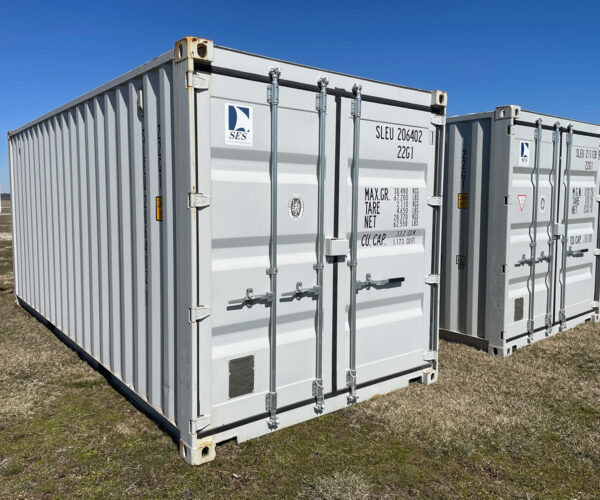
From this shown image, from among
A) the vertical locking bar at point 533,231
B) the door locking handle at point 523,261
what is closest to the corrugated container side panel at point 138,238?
the door locking handle at point 523,261

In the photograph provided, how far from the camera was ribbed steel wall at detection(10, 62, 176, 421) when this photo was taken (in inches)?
171

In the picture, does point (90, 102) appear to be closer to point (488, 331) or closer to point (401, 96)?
point (401, 96)

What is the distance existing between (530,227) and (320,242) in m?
3.98

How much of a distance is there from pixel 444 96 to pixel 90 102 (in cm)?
386

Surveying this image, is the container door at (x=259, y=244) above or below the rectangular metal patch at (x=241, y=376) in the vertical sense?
above

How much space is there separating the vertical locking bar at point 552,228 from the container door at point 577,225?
19 cm

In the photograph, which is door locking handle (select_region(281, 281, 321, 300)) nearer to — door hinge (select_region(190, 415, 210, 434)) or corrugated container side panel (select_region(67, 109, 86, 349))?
door hinge (select_region(190, 415, 210, 434))

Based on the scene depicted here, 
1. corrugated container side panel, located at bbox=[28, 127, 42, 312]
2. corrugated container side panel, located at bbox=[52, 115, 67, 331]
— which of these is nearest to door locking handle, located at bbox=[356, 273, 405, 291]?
corrugated container side panel, located at bbox=[52, 115, 67, 331]

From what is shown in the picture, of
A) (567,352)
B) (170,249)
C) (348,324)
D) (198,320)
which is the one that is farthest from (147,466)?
(567,352)

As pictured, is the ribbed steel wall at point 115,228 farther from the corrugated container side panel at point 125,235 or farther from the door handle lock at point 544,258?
the door handle lock at point 544,258

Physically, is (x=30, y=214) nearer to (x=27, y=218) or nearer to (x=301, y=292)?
(x=27, y=218)

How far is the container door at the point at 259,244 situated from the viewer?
4074 mm

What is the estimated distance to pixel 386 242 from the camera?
5.26m

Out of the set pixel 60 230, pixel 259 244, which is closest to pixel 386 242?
pixel 259 244
